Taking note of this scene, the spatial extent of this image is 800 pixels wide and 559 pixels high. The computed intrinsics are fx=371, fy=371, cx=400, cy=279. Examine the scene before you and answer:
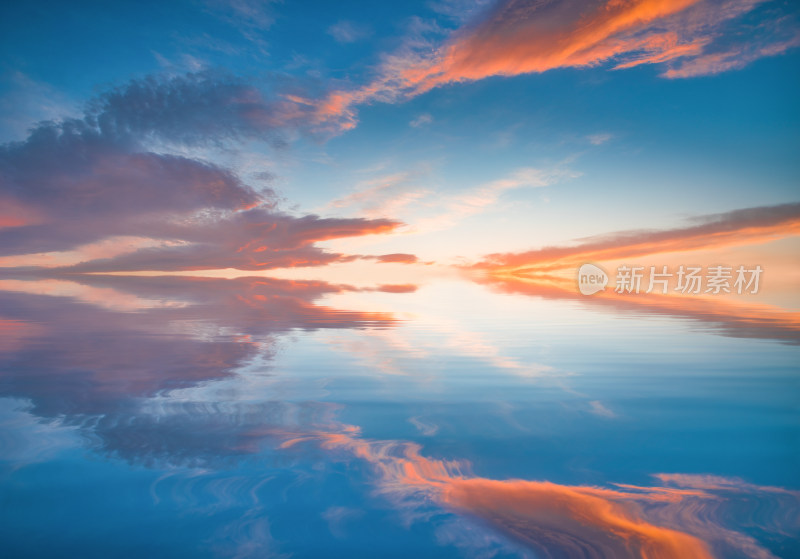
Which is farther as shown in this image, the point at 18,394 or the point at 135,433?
the point at 18,394

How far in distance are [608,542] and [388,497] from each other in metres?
1.37

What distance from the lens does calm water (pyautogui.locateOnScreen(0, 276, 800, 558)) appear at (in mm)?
2225

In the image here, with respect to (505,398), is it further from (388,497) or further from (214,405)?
(214,405)

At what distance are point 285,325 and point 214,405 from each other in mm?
5516

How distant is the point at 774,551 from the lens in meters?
2.15

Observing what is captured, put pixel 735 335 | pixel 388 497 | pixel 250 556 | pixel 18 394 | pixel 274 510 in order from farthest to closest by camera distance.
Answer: pixel 735 335, pixel 18 394, pixel 388 497, pixel 274 510, pixel 250 556

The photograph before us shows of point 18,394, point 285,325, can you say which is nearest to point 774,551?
point 18,394

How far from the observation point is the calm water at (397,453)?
7.30 feet

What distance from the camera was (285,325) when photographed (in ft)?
31.0

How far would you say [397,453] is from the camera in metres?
3.12

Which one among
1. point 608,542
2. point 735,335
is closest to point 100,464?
point 608,542

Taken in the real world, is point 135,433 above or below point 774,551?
above

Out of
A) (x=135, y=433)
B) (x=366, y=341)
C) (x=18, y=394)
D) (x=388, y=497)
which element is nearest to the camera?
(x=388, y=497)

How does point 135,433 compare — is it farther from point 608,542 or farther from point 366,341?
point 366,341
